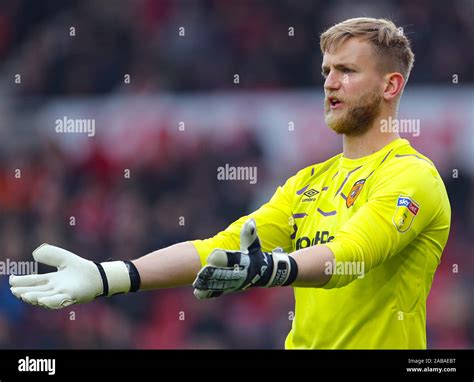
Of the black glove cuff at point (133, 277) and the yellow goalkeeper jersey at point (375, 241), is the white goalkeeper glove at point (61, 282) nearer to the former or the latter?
the black glove cuff at point (133, 277)

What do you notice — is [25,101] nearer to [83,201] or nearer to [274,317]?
[83,201]

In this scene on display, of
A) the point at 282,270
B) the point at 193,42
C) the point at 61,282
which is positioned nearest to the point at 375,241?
the point at 282,270

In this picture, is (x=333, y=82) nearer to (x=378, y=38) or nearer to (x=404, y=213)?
(x=378, y=38)

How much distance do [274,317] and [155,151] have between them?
228 cm

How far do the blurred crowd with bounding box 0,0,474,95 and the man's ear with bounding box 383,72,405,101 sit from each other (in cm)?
550

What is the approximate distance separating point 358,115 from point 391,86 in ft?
0.74

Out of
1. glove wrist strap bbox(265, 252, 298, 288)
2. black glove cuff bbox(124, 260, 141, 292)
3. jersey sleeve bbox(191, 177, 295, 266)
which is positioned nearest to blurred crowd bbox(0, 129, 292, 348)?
jersey sleeve bbox(191, 177, 295, 266)

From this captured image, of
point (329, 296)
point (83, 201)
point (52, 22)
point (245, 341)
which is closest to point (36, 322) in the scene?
point (83, 201)

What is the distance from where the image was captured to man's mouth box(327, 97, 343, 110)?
4402 millimetres

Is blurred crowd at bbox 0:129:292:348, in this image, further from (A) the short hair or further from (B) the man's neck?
(A) the short hair

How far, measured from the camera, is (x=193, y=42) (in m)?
10.9

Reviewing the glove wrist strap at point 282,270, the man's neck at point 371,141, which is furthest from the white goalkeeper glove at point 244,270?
the man's neck at point 371,141

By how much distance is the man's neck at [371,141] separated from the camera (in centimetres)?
441

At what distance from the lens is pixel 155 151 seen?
10125 mm
